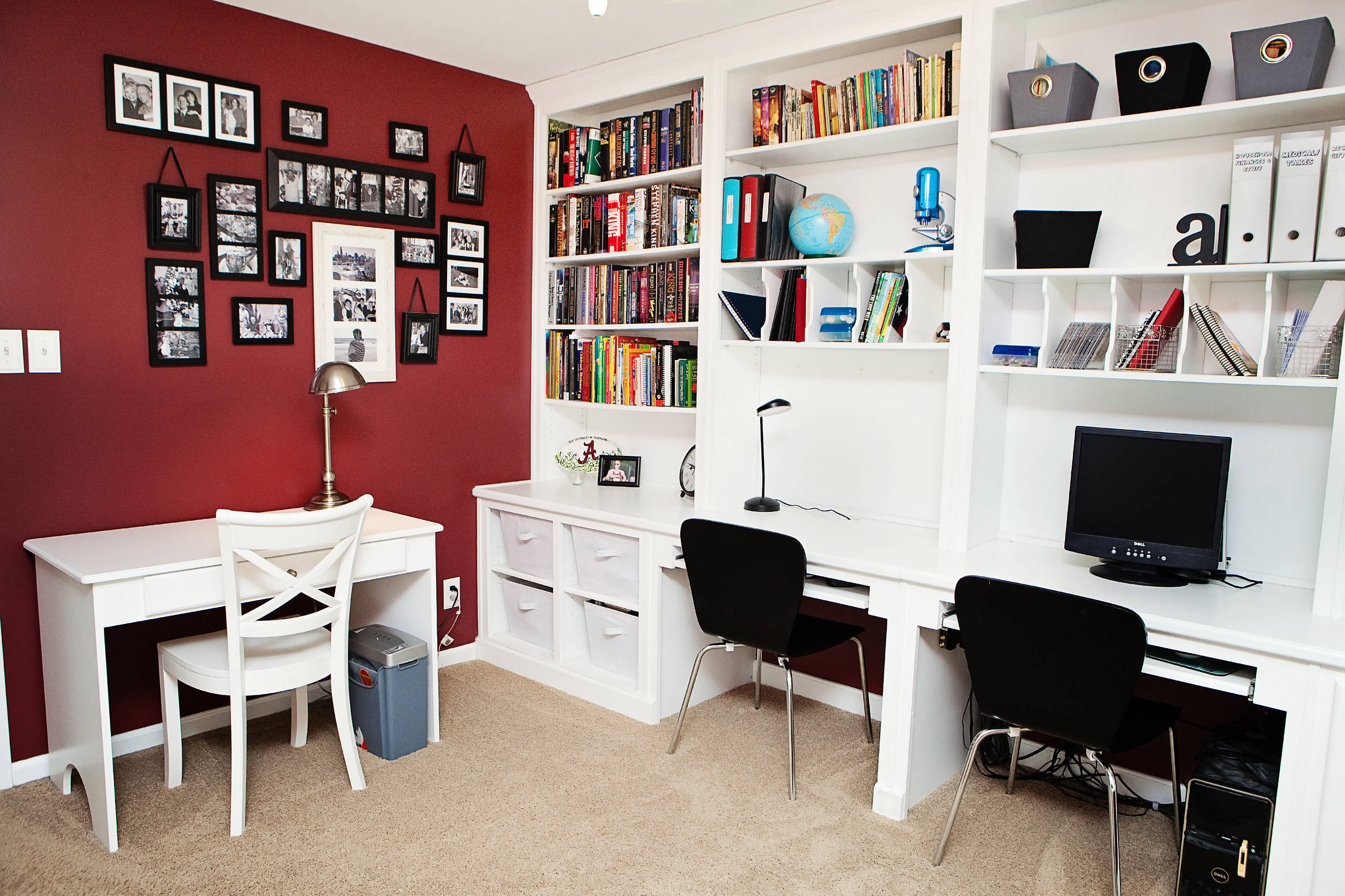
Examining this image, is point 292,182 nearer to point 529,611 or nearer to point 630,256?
point 630,256

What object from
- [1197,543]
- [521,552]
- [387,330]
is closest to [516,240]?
[387,330]

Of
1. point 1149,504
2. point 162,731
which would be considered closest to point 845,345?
point 1149,504

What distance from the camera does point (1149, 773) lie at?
263 cm

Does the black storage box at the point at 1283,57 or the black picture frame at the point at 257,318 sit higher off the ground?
the black storage box at the point at 1283,57

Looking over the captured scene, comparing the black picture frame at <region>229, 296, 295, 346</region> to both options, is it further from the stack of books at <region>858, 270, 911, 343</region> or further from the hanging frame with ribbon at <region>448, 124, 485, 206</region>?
the stack of books at <region>858, 270, 911, 343</region>

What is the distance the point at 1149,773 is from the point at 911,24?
2.31 meters

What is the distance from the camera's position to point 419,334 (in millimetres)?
3473

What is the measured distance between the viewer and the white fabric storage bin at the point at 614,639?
10.6ft

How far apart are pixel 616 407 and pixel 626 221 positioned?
73 cm

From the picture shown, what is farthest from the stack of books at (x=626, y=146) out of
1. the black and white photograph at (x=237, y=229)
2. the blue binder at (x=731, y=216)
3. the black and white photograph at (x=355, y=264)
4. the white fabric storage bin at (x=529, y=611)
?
the white fabric storage bin at (x=529, y=611)

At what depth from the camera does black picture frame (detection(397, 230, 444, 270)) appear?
3.39 metres

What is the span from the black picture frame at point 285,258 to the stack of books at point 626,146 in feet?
3.55

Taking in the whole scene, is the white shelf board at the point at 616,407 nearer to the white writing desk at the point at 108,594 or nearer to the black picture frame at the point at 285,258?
the white writing desk at the point at 108,594

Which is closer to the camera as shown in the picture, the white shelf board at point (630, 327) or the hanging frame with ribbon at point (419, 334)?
the white shelf board at point (630, 327)
